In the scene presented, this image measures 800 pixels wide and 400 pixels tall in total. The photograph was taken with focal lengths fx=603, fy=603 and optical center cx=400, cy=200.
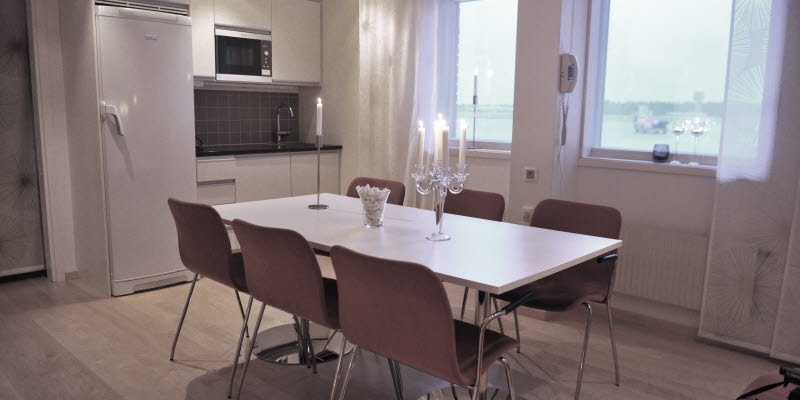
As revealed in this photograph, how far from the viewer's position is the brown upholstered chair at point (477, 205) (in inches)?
120

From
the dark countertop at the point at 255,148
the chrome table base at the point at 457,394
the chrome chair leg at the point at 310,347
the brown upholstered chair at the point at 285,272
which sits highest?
the dark countertop at the point at 255,148

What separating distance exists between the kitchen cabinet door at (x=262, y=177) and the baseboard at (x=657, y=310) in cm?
262

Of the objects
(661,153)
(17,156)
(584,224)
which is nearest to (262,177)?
(17,156)

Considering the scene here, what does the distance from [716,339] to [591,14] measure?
207 centimetres

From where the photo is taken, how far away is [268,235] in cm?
217

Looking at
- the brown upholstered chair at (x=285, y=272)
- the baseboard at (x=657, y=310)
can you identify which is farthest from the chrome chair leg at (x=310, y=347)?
the baseboard at (x=657, y=310)

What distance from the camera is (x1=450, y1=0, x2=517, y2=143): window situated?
455 cm

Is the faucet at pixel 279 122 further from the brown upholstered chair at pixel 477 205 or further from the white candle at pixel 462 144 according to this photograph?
the white candle at pixel 462 144

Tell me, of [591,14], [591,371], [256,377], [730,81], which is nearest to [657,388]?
[591,371]

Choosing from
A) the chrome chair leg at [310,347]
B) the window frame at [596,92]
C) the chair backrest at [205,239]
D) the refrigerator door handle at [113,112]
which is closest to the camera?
the chair backrest at [205,239]

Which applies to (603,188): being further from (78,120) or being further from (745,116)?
(78,120)

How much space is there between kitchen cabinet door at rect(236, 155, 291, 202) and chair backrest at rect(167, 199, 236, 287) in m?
1.74

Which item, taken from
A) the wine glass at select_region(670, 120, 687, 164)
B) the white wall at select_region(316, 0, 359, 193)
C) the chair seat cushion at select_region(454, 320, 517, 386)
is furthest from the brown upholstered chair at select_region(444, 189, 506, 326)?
the white wall at select_region(316, 0, 359, 193)

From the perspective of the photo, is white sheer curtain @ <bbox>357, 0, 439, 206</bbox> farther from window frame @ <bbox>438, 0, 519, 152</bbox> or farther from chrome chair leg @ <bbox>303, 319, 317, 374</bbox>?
chrome chair leg @ <bbox>303, 319, 317, 374</bbox>
